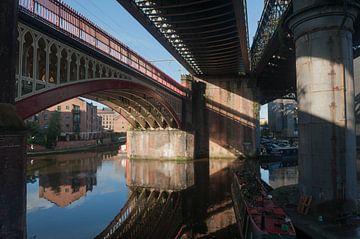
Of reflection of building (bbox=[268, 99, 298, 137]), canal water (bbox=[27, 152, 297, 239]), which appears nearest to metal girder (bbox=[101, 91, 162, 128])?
canal water (bbox=[27, 152, 297, 239])

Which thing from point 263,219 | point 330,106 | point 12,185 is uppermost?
point 330,106

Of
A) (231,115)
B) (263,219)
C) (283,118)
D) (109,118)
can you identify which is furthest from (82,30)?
(109,118)

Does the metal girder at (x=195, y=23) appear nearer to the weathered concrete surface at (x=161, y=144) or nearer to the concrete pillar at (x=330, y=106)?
the concrete pillar at (x=330, y=106)

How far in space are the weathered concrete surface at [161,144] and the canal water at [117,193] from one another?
99.7 inches

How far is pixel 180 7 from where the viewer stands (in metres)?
20.1

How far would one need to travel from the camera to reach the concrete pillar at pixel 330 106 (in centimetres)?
1351

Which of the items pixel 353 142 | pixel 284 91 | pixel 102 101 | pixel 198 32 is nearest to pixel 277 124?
pixel 284 91

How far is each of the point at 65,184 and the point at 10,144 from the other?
18.8 meters

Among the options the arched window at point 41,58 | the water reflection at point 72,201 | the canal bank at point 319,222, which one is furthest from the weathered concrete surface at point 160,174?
the arched window at point 41,58

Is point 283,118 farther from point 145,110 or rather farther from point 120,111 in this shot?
point 120,111

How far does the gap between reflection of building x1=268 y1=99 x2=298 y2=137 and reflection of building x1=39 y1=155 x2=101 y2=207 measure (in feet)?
224

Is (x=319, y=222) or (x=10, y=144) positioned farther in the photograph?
(x=319, y=222)

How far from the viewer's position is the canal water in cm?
1559

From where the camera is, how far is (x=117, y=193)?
24047 millimetres
